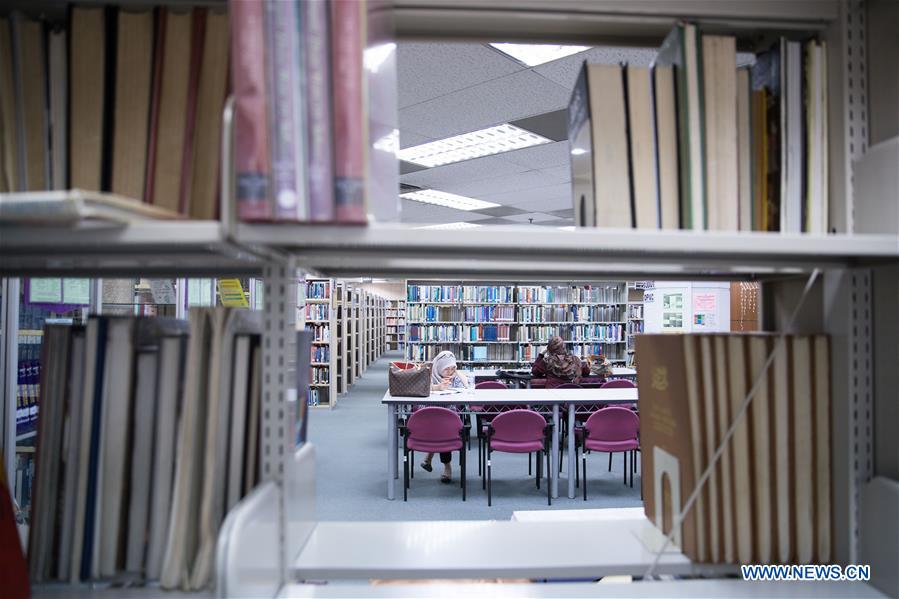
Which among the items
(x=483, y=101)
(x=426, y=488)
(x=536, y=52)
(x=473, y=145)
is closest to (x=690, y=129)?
(x=536, y=52)

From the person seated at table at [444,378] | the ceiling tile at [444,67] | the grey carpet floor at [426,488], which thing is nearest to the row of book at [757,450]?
the ceiling tile at [444,67]

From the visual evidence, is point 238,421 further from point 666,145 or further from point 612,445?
point 612,445

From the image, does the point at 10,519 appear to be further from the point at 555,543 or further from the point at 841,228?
the point at 841,228

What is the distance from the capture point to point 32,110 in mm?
899

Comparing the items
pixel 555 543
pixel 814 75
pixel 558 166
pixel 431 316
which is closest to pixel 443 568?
pixel 555 543

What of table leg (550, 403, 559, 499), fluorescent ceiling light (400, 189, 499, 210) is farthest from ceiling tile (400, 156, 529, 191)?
table leg (550, 403, 559, 499)

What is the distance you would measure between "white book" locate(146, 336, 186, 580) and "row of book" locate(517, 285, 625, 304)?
8683mm

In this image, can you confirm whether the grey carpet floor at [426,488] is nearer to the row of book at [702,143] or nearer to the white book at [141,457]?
the white book at [141,457]

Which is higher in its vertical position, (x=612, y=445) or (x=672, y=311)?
(x=672, y=311)

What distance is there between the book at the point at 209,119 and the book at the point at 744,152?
0.97 metres

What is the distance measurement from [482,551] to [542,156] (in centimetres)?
499

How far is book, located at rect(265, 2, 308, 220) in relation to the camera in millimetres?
730

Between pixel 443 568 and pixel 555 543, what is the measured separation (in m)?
0.26

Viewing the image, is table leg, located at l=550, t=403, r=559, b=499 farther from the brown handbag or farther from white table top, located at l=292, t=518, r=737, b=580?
white table top, located at l=292, t=518, r=737, b=580
